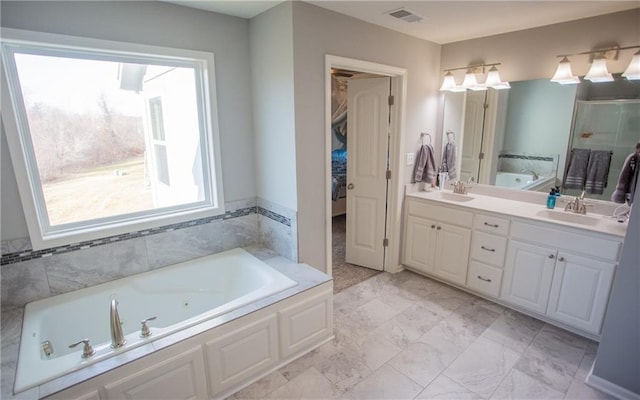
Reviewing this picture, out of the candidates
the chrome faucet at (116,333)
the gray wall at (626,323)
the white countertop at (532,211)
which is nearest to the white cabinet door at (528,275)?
the white countertop at (532,211)

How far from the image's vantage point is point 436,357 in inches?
89.4

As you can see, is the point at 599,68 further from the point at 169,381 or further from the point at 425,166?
the point at 169,381

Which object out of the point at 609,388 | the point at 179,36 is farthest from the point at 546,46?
the point at 179,36

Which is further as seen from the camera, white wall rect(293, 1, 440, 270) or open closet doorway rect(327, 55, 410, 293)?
open closet doorway rect(327, 55, 410, 293)

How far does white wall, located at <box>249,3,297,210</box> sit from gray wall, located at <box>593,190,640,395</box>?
2082 millimetres

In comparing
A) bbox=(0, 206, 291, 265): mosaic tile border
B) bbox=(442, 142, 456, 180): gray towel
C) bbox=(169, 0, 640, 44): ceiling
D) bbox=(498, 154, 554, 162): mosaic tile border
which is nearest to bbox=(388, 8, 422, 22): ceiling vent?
bbox=(169, 0, 640, 44): ceiling

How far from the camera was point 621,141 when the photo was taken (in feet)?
8.15

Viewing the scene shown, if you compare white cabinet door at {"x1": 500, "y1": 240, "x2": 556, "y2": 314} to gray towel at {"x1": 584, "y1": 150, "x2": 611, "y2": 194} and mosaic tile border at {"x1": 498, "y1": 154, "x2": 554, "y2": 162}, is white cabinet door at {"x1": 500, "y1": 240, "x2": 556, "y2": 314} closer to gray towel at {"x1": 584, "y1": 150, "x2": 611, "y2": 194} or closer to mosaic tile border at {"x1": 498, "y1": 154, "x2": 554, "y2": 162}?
gray towel at {"x1": 584, "y1": 150, "x2": 611, "y2": 194}

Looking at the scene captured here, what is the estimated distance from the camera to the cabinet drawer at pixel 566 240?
221 cm

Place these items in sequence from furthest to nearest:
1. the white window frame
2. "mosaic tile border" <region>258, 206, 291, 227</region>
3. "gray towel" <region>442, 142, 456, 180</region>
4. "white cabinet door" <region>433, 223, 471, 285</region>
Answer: "gray towel" <region>442, 142, 456, 180</region>
"white cabinet door" <region>433, 223, 471, 285</region>
"mosaic tile border" <region>258, 206, 291, 227</region>
the white window frame

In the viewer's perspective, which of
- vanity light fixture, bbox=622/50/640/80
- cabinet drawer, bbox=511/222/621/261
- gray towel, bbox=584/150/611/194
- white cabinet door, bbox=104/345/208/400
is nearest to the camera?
white cabinet door, bbox=104/345/208/400

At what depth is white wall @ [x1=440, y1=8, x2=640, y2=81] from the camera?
95.3 inches

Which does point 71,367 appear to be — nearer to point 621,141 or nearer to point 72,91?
point 72,91

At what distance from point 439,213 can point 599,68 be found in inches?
64.7
